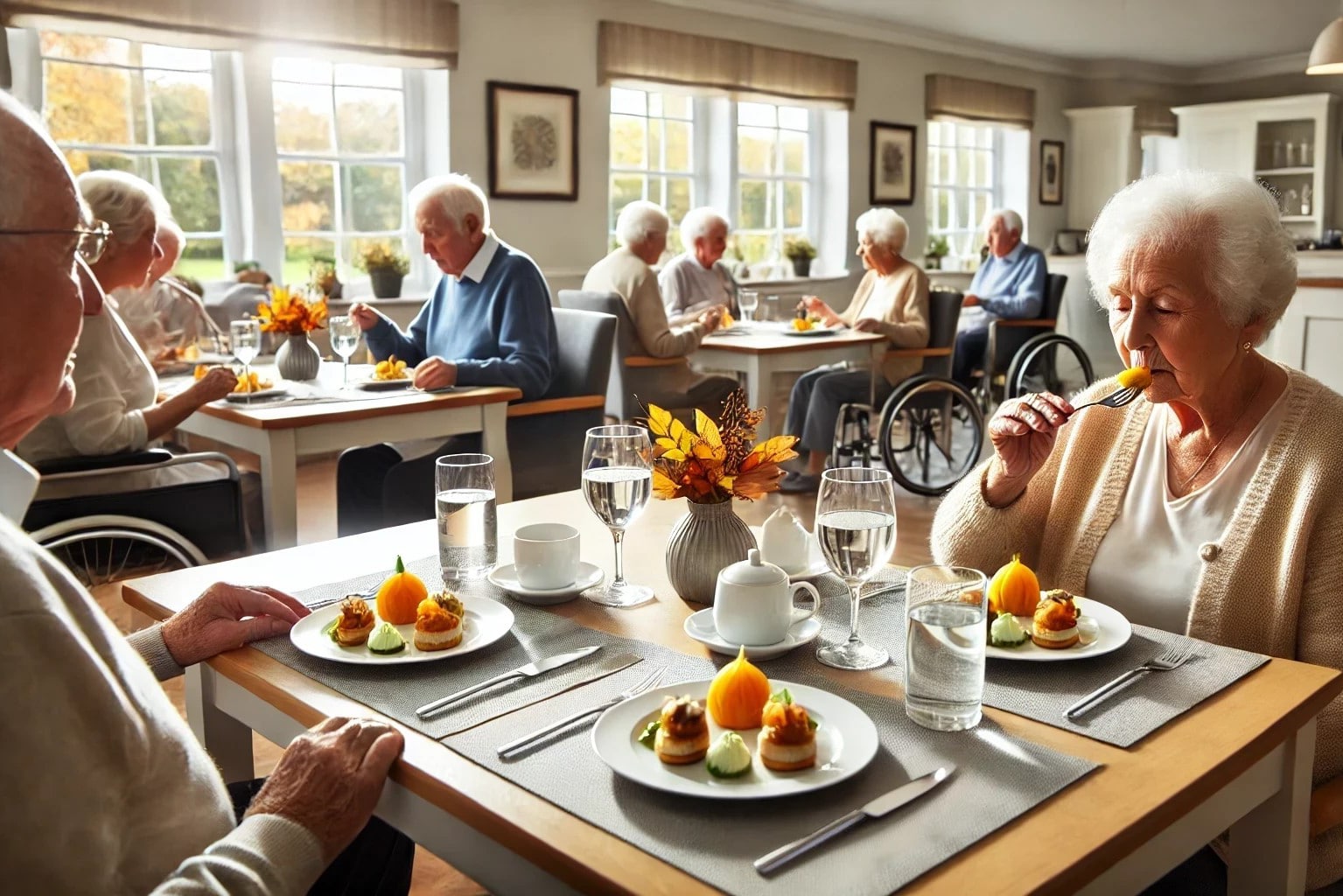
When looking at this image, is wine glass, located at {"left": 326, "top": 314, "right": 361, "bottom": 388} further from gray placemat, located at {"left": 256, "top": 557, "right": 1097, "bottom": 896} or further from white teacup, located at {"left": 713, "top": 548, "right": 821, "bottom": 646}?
white teacup, located at {"left": 713, "top": 548, "right": 821, "bottom": 646}

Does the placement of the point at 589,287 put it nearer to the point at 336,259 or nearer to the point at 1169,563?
the point at 336,259

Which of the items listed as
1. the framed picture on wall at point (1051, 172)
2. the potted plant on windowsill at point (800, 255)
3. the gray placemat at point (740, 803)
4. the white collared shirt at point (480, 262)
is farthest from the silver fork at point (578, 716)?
the framed picture on wall at point (1051, 172)

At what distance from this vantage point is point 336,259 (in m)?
6.17

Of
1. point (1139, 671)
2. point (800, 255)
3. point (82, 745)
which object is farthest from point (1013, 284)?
point (82, 745)

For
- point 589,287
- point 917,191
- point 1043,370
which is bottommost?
point 1043,370

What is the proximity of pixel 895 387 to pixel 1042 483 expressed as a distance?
3460 mm

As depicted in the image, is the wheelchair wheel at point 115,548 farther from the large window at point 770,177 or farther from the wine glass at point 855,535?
the large window at point 770,177

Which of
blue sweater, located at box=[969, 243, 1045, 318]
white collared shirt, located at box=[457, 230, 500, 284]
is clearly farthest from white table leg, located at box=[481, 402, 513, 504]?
blue sweater, located at box=[969, 243, 1045, 318]

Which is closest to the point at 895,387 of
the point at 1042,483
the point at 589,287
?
the point at 589,287

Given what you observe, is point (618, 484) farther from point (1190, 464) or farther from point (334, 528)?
point (334, 528)

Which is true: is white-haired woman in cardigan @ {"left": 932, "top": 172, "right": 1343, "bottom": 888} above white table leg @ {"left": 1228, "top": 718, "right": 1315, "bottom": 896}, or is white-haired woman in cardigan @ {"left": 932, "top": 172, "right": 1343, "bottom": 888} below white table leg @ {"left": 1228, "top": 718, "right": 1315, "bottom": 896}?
above

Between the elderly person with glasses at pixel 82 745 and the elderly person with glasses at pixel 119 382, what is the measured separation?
153 cm

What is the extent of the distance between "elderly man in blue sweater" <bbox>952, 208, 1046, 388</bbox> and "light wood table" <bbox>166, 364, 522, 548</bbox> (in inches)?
150

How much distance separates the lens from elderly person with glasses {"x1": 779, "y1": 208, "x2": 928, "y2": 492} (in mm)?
4984
